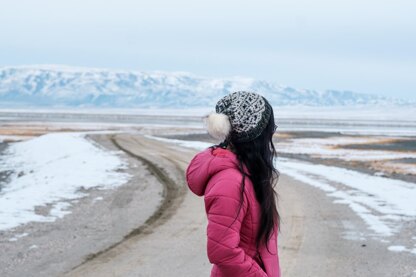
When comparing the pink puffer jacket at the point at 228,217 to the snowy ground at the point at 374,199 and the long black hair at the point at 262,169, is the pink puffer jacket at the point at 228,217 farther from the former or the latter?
the snowy ground at the point at 374,199

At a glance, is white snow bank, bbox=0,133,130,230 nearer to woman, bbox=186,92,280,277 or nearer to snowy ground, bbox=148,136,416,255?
snowy ground, bbox=148,136,416,255

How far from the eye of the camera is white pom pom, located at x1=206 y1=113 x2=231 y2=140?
2.95 metres

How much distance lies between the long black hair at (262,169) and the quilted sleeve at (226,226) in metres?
0.13

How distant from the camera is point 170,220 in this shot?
1085 centimetres

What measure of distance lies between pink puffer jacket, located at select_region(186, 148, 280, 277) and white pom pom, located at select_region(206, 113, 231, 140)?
9cm

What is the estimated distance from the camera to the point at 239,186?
287 cm

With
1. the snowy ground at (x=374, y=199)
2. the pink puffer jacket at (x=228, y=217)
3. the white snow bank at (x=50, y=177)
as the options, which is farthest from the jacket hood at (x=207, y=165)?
the white snow bank at (x=50, y=177)

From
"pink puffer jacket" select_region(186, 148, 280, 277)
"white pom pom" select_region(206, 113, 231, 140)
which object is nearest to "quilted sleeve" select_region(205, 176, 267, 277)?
"pink puffer jacket" select_region(186, 148, 280, 277)

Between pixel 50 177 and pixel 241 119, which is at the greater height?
pixel 241 119

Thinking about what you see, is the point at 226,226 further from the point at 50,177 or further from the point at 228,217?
the point at 50,177

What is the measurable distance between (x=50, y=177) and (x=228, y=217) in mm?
18957

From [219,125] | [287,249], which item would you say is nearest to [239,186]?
[219,125]

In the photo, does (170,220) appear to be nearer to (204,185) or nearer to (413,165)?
(204,185)

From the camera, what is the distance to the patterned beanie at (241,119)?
2953 mm
